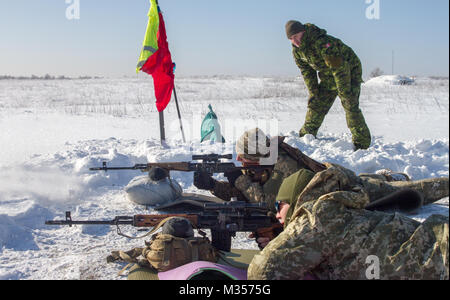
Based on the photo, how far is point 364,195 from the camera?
7.78 ft

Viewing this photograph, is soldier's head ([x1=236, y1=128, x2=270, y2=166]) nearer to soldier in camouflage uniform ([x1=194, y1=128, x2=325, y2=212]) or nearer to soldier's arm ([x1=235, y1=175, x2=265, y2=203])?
soldier in camouflage uniform ([x1=194, y1=128, x2=325, y2=212])

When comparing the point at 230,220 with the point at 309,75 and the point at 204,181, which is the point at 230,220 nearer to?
the point at 204,181

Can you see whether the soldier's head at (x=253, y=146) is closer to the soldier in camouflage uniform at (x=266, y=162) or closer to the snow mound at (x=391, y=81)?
the soldier in camouflage uniform at (x=266, y=162)

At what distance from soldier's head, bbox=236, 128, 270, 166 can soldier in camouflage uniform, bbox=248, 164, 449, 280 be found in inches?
84.8

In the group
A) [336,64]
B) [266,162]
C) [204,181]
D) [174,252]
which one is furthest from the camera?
[336,64]

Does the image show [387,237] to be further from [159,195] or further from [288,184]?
[159,195]

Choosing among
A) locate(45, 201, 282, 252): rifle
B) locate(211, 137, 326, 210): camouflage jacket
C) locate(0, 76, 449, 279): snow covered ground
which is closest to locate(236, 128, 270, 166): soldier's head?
locate(211, 137, 326, 210): camouflage jacket

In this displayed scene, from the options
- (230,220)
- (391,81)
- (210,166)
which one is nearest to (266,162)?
(210,166)

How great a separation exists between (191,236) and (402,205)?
144cm

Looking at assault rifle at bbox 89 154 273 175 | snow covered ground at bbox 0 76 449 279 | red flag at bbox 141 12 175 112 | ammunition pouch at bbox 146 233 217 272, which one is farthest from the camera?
red flag at bbox 141 12 175 112

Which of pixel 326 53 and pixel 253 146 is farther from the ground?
pixel 326 53

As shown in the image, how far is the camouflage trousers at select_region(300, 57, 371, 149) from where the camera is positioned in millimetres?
7000

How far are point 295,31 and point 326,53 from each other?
566mm

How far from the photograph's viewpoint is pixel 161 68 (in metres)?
7.27
